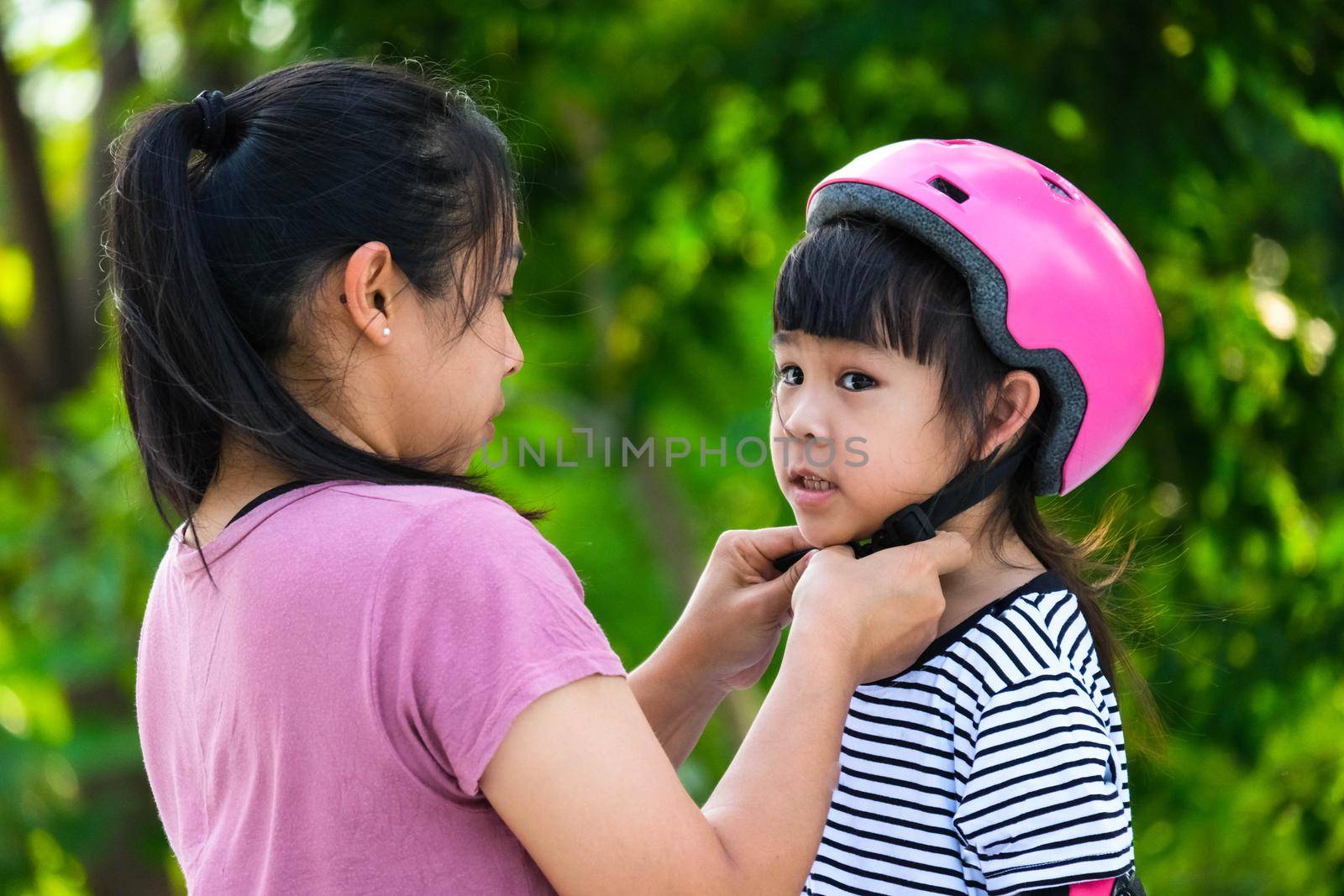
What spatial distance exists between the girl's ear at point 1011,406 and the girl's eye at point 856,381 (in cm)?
23

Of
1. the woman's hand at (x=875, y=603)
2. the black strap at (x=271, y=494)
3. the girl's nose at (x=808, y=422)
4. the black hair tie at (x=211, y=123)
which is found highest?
the black hair tie at (x=211, y=123)

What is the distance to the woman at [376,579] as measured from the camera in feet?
4.61

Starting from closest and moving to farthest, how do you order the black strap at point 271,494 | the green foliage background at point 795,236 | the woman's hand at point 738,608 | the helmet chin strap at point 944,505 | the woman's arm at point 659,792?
the woman's arm at point 659,792
the black strap at point 271,494
the helmet chin strap at point 944,505
the woman's hand at point 738,608
the green foliage background at point 795,236

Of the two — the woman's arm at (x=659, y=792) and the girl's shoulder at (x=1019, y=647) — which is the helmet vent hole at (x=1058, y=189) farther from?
the woman's arm at (x=659, y=792)

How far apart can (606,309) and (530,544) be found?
4060 millimetres

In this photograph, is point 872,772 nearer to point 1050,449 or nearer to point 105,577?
point 1050,449

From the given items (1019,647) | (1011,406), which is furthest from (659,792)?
(1011,406)

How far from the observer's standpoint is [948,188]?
6.79ft

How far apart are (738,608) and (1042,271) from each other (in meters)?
0.75

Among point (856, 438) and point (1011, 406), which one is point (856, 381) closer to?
point (856, 438)

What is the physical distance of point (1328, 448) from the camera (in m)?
4.16

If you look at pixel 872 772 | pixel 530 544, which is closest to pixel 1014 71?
pixel 872 772

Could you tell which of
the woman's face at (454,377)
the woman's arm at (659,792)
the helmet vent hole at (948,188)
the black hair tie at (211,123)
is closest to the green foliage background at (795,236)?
the helmet vent hole at (948,188)

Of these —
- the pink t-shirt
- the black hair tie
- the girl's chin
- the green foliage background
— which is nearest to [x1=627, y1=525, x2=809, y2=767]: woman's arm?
the girl's chin
